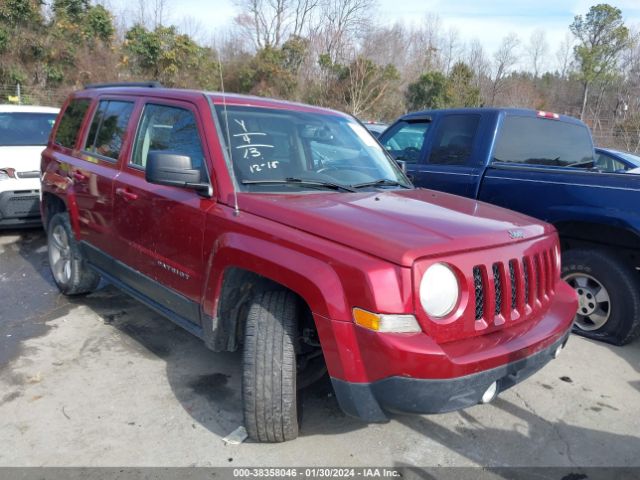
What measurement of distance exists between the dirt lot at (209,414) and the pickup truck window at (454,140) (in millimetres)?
2023

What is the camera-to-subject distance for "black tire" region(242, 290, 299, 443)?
2674 millimetres

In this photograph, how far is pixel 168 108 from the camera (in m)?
3.60

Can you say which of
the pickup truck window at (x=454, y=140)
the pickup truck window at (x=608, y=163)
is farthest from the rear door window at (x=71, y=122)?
the pickup truck window at (x=608, y=163)

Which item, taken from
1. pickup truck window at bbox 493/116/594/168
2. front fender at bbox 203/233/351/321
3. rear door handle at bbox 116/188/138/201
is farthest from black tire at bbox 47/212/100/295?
pickup truck window at bbox 493/116/594/168

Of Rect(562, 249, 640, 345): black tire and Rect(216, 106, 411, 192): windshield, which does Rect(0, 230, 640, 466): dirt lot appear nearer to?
Rect(562, 249, 640, 345): black tire

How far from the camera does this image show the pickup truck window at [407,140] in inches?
227

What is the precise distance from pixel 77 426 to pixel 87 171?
6.81ft

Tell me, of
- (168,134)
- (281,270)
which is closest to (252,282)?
(281,270)

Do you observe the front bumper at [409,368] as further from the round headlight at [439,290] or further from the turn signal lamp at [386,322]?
the round headlight at [439,290]

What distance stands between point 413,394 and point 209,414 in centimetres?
146

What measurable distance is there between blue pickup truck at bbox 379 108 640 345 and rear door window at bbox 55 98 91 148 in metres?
3.25

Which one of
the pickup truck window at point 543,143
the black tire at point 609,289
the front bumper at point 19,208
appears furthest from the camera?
the front bumper at point 19,208

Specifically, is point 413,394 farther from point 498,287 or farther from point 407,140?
point 407,140

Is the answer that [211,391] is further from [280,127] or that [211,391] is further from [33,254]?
[33,254]
